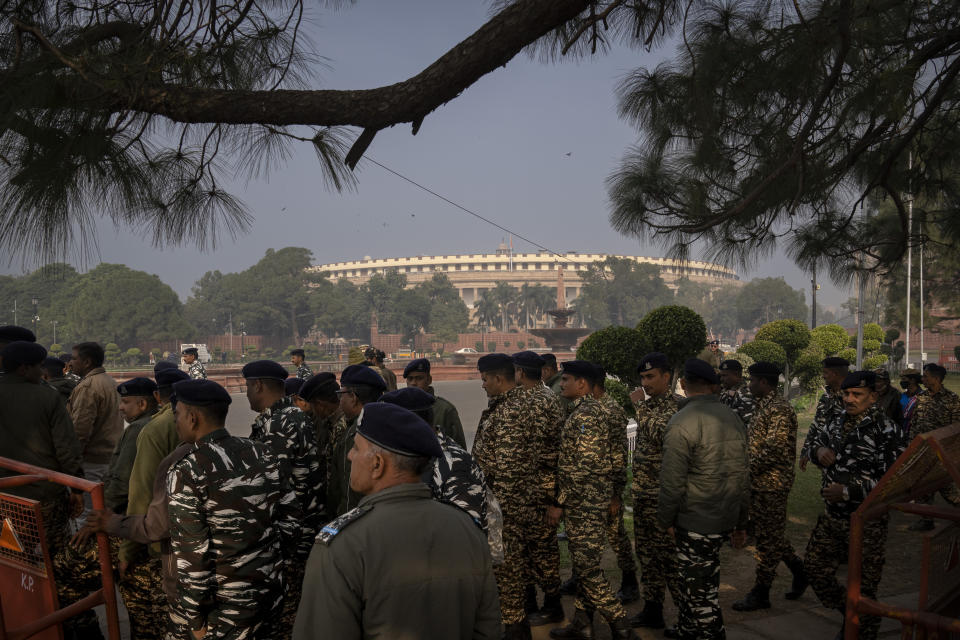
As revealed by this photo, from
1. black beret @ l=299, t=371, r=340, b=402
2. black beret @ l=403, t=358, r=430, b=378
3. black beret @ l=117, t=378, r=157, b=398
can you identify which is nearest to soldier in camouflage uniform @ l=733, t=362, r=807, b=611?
black beret @ l=403, t=358, r=430, b=378

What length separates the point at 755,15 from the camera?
497 cm

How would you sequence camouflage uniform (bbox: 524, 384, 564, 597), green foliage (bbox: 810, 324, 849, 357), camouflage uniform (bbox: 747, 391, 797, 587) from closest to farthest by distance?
camouflage uniform (bbox: 524, 384, 564, 597), camouflage uniform (bbox: 747, 391, 797, 587), green foliage (bbox: 810, 324, 849, 357)

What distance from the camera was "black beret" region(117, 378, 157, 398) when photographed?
150 inches

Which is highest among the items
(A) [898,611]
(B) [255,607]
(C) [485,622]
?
(C) [485,622]

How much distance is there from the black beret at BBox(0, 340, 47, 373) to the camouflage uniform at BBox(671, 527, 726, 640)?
3.83 m

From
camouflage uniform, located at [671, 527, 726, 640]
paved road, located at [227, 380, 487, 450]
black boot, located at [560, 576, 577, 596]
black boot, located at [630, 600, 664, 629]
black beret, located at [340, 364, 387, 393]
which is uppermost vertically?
black beret, located at [340, 364, 387, 393]

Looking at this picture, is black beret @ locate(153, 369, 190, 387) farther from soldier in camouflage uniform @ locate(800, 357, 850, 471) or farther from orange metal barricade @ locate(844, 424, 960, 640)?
soldier in camouflage uniform @ locate(800, 357, 850, 471)

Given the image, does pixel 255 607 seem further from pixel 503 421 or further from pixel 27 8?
pixel 27 8

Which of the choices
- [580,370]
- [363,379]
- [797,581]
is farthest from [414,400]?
[797,581]

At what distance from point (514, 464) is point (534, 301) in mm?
89974

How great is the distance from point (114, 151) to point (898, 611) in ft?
11.1

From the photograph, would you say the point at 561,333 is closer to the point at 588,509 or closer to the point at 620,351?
the point at 620,351

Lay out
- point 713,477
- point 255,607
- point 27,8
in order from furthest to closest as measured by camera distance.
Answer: point 713,477, point 27,8, point 255,607

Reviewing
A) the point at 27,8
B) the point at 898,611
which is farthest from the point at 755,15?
the point at 27,8
